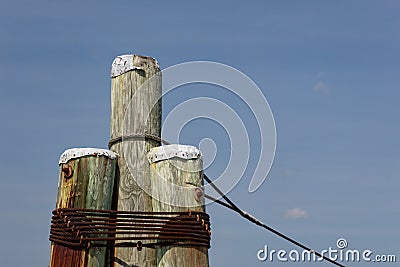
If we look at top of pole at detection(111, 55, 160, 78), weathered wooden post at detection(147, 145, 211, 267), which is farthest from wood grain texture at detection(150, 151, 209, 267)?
top of pole at detection(111, 55, 160, 78)

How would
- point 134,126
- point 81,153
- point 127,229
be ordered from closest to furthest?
point 127,229, point 81,153, point 134,126

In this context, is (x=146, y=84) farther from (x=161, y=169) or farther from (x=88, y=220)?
(x=88, y=220)

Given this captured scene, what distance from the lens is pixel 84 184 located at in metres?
4.18

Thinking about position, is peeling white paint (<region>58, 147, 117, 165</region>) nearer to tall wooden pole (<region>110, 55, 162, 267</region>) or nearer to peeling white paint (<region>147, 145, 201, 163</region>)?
tall wooden pole (<region>110, 55, 162, 267</region>)

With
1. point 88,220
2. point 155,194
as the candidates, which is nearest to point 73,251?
point 88,220

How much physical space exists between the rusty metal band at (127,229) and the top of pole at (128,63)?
3.32 feet

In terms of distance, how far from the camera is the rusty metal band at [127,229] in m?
4.06

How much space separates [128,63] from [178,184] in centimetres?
95

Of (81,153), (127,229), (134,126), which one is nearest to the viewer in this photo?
(127,229)

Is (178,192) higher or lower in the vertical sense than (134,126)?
lower

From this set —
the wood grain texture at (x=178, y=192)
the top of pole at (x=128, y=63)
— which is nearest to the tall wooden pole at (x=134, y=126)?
the top of pole at (x=128, y=63)

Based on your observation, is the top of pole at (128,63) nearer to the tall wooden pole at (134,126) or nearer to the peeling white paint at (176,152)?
the tall wooden pole at (134,126)

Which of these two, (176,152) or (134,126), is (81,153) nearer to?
(134,126)

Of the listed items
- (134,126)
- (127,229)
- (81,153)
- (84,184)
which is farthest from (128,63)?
(127,229)
